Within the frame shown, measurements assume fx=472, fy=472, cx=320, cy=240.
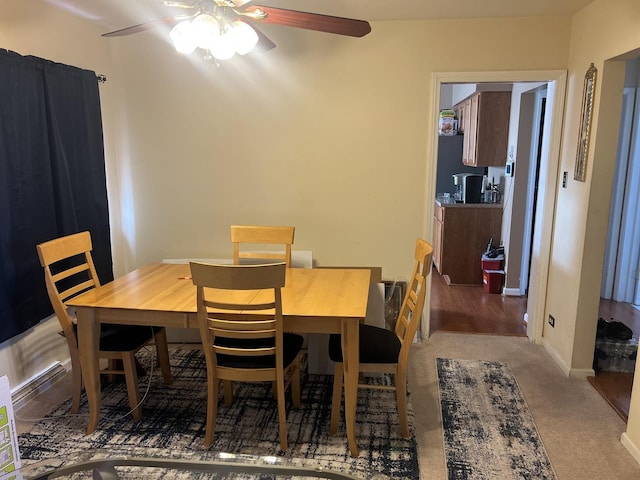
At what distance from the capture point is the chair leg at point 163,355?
2.89m

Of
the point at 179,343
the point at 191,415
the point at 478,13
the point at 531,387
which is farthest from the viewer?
the point at 179,343

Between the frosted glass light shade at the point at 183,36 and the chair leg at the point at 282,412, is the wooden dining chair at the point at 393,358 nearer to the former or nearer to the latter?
the chair leg at the point at 282,412

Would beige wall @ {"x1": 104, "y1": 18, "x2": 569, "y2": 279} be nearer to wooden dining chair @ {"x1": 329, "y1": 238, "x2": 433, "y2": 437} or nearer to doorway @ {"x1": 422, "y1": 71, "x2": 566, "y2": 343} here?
doorway @ {"x1": 422, "y1": 71, "x2": 566, "y2": 343}

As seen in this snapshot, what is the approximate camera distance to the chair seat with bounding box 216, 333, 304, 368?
2.29 meters

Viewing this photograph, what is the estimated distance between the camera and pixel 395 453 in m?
2.30

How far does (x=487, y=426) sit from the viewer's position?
2.53 metres

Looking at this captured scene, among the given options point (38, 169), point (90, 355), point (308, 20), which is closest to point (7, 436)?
point (90, 355)

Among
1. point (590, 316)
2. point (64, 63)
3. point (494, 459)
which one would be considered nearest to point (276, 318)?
point (494, 459)

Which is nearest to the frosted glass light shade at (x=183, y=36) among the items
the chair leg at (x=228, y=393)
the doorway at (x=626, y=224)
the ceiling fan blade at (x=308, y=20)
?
the ceiling fan blade at (x=308, y=20)

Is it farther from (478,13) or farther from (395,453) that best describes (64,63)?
(395,453)

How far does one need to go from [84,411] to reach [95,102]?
206 cm

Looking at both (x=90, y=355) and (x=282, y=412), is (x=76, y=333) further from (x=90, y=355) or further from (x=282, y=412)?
(x=282, y=412)

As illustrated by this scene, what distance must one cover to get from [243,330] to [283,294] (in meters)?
0.38

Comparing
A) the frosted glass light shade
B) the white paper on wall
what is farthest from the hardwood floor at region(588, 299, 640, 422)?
the white paper on wall
